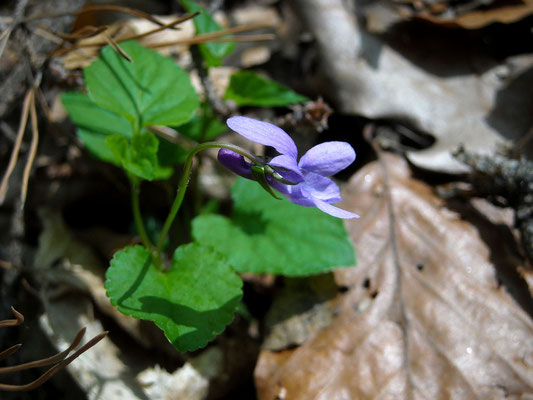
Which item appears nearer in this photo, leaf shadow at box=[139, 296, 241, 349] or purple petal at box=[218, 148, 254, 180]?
purple petal at box=[218, 148, 254, 180]

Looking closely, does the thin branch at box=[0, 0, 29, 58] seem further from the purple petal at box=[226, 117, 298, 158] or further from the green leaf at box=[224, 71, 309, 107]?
the purple petal at box=[226, 117, 298, 158]

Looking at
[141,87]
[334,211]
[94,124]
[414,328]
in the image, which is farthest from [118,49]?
[414,328]

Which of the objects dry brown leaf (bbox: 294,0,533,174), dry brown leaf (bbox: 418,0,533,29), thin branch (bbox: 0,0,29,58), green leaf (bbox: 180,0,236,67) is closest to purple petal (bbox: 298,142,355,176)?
green leaf (bbox: 180,0,236,67)

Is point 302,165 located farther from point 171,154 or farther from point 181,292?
point 171,154

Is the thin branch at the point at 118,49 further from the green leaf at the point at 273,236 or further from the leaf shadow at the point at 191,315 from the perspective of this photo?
the leaf shadow at the point at 191,315

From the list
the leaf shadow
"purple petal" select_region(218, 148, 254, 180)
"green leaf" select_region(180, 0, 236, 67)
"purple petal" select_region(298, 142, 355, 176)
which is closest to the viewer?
"purple petal" select_region(298, 142, 355, 176)
